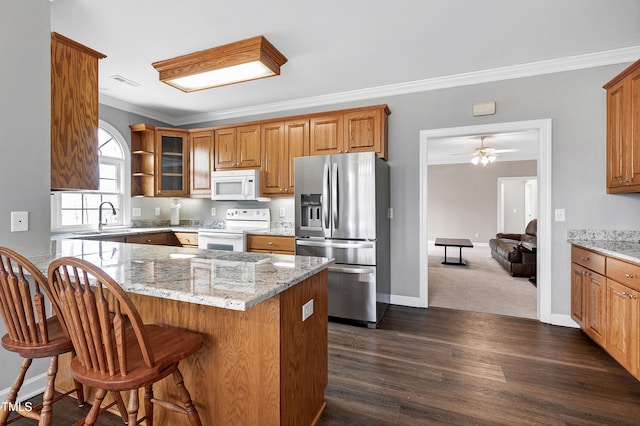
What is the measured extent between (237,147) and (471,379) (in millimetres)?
3674

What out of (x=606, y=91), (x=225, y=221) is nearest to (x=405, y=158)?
(x=606, y=91)

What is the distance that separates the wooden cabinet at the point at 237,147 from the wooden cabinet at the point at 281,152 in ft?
0.46

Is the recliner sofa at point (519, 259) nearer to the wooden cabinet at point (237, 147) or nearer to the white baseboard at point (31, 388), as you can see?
the wooden cabinet at point (237, 147)

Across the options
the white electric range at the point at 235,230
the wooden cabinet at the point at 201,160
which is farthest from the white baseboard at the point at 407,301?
the wooden cabinet at the point at 201,160

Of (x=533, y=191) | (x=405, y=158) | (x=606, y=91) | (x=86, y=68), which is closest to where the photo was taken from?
(x=86, y=68)

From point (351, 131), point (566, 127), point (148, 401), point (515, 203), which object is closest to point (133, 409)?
point (148, 401)

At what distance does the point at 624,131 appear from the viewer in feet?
8.43

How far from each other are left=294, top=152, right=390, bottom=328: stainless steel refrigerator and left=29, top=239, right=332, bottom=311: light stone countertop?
1391mm

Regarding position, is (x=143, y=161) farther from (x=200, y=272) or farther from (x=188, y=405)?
(x=188, y=405)

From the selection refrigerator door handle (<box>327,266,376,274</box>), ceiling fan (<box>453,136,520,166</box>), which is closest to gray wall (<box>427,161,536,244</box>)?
ceiling fan (<box>453,136,520,166</box>)

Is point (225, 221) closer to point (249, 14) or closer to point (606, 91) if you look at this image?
point (249, 14)

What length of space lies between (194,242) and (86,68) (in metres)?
2.43

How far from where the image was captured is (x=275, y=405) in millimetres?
1278

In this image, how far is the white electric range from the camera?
3.73 metres
